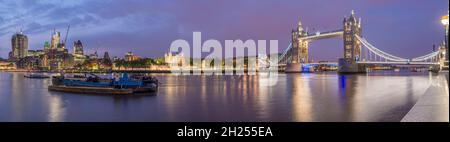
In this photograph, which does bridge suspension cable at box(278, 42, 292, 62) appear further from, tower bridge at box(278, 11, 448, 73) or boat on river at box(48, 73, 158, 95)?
boat on river at box(48, 73, 158, 95)

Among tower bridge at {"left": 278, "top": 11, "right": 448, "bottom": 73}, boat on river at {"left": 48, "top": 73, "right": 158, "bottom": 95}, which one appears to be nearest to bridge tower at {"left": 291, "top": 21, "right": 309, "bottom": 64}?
tower bridge at {"left": 278, "top": 11, "right": 448, "bottom": 73}

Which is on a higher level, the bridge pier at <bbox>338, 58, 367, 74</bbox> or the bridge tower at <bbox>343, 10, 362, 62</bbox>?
the bridge tower at <bbox>343, 10, 362, 62</bbox>

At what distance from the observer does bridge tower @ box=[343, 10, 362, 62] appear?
7400 centimetres

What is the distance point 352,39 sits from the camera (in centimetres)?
7556

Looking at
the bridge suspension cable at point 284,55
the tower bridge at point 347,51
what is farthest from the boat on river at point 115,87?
the bridge suspension cable at point 284,55

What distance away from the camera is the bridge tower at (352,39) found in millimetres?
74000

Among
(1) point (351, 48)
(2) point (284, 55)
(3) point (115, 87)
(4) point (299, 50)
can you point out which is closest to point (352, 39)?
(1) point (351, 48)

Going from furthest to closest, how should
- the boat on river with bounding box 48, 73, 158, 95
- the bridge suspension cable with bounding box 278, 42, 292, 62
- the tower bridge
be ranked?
the bridge suspension cable with bounding box 278, 42, 292, 62 → the tower bridge → the boat on river with bounding box 48, 73, 158, 95

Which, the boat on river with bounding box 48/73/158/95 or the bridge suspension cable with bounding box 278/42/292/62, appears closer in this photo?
the boat on river with bounding box 48/73/158/95

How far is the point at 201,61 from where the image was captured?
98062 mm
